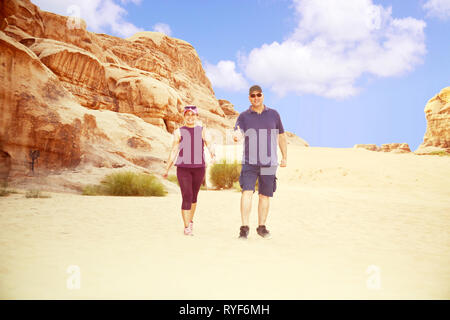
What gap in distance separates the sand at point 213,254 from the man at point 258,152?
48 cm

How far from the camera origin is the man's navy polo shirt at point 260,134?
164 inches

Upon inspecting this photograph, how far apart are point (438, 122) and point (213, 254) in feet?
189

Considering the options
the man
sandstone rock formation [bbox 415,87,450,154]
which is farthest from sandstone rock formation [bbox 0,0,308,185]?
sandstone rock formation [bbox 415,87,450,154]

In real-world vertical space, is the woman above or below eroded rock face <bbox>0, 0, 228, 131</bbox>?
below

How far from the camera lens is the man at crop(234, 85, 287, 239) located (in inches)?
164

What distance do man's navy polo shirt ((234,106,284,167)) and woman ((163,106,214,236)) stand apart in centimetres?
58

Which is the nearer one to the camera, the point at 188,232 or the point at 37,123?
the point at 188,232

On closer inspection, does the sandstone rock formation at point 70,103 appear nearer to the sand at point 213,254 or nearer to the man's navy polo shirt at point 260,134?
the sand at point 213,254

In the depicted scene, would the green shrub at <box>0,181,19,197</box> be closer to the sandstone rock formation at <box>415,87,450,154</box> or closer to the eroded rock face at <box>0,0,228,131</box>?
the eroded rock face at <box>0,0,228,131</box>

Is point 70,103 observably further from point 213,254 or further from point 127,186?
point 213,254

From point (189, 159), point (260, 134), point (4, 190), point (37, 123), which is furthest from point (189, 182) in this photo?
point (37, 123)

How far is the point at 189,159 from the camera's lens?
14.0 feet

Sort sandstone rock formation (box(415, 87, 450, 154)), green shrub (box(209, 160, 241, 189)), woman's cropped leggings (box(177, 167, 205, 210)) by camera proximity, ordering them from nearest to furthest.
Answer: woman's cropped leggings (box(177, 167, 205, 210)) < green shrub (box(209, 160, 241, 189)) < sandstone rock formation (box(415, 87, 450, 154))

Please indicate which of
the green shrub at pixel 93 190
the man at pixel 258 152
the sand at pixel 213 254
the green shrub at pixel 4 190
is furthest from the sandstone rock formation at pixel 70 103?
the man at pixel 258 152
